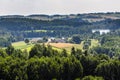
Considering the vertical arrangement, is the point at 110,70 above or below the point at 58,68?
below

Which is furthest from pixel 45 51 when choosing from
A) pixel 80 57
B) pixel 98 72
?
pixel 98 72

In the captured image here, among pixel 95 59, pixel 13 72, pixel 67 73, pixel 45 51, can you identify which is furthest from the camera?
pixel 45 51

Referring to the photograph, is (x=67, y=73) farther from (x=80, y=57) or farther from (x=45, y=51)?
→ (x=45, y=51)

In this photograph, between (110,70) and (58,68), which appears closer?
(58,68)

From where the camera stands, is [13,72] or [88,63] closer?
[13,72]

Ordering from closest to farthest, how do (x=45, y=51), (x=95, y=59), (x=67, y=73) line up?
1. (x=67, y=73)
2. (x=95, y=59)
3. (x=45, y=51)

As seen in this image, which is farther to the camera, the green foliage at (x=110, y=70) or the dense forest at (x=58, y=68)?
the green foliage at (x=110, y=70)

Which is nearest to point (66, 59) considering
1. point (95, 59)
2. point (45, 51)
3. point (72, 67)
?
point (72, 67)

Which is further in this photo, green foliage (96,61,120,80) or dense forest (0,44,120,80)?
green foliage (96,61,120,80)

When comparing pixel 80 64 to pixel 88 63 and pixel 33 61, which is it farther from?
pixel 33 61
